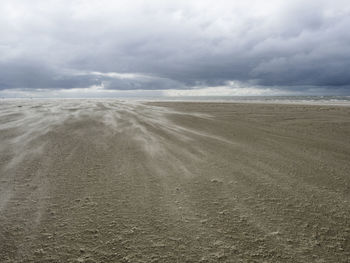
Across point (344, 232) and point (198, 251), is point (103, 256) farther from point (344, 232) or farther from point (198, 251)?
point (344, 232)

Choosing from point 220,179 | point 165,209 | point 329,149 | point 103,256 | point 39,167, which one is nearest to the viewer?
point 103,256

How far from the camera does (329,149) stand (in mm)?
5539

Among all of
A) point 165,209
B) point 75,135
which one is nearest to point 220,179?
point 165,209

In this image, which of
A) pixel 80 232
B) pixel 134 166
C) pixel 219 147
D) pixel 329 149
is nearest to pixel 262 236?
pixel 80 232

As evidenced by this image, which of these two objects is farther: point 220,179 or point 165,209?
point 220,179

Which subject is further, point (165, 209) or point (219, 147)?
point (219, 147)

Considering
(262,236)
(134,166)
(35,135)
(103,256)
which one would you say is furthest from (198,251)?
(35,135)

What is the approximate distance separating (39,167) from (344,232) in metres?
5.02

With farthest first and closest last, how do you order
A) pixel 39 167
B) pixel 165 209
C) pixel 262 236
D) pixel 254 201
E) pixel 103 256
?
1. pixel 39 167
2. pixel 254 201
3. pixel 165 209
4. pixel 262 236
5. pixel 103 256

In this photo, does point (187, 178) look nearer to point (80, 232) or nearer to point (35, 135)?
point (80, 232)

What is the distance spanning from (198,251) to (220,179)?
1720mm

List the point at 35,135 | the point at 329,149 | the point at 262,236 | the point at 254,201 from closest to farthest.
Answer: the point at 262,236, the point at 254,201, the point at 329,149, the point at 35,135

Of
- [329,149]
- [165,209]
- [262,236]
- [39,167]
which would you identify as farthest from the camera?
[329,149]

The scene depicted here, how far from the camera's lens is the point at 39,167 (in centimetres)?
407
